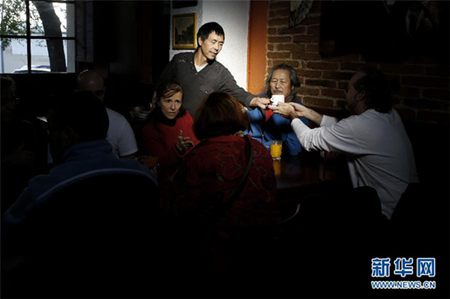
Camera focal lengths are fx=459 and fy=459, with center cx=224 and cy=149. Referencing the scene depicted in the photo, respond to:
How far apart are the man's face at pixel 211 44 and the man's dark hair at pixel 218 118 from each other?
74.4 inches

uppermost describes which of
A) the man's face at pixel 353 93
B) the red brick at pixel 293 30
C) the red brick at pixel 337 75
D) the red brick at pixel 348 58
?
Answer: the red brick at pixel 293 30

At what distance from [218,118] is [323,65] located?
214 cm

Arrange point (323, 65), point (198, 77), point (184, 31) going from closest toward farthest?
point (323, 65) → point (198, 77) → point (184, 31)

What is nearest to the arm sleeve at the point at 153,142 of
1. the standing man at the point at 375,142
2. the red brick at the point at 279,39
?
the standing man at the point at 375,142

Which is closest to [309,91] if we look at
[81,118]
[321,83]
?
[321,83]

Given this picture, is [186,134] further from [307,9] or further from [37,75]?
[37,75]

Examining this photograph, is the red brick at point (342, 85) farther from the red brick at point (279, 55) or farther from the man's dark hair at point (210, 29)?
the man's dark hair at point (210, 29)

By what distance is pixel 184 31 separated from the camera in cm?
461

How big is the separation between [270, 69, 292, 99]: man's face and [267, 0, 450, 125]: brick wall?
48cm

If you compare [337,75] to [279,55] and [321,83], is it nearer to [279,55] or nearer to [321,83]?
[321,83]

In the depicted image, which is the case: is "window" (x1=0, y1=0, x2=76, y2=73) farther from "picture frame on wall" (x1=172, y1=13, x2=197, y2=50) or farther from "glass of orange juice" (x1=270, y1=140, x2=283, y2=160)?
"glass of orange juice" (x1=270, y1=140, x2=283, y2=160)

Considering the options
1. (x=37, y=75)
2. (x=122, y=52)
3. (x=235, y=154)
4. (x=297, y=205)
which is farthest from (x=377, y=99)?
(x=37, y=75)

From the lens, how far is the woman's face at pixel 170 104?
295 cm

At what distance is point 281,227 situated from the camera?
7.45 ft
